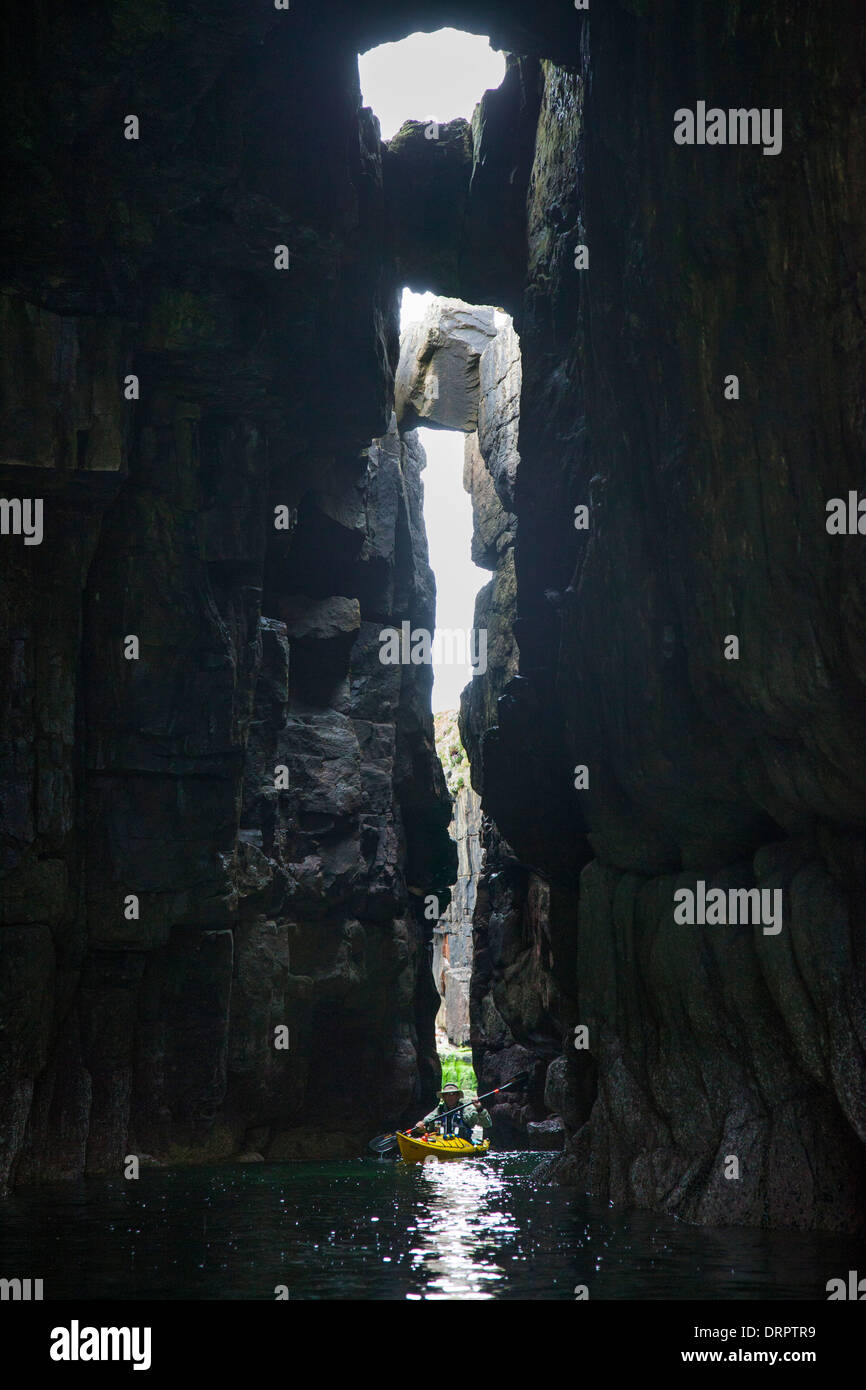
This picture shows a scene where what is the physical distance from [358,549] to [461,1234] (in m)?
24.8

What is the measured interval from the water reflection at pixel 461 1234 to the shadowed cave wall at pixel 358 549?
2.29 m

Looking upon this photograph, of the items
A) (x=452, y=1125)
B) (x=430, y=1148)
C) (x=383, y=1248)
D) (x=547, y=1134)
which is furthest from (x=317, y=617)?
(x=383, y=1248)

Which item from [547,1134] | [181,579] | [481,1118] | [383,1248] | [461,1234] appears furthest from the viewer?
[481,1118]

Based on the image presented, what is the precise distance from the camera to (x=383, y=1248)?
13.0m

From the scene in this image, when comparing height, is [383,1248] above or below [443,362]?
below

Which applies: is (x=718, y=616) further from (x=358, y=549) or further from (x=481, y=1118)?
(x=481, y=1118)

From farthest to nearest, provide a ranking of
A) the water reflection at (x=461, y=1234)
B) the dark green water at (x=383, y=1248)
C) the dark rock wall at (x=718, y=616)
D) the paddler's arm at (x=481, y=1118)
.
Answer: the paddler's arm at (x=481, y=1118)
the dark rock wall at (x=718, y=616)
the water reflection at (x=461, y=1234)
the dark green water at (x=383, y=1248)

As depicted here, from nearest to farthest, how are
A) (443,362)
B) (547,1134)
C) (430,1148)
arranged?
1. (430,1148)
2. (547,1134)
3. (443,362)

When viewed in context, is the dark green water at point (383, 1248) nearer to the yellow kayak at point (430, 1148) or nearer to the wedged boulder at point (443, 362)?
the yellow kayak at point (430, 1148)

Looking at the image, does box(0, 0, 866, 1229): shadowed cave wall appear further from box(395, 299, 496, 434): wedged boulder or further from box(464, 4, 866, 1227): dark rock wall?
box(395, 299, 496, 434): wedged boulder

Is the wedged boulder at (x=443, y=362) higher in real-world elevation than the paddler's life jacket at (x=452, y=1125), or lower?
higher

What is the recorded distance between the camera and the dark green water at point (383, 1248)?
33.6 ft

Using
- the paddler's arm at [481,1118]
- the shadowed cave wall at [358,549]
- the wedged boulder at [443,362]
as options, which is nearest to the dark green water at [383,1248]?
the shadowed cave wall at [358,549]
